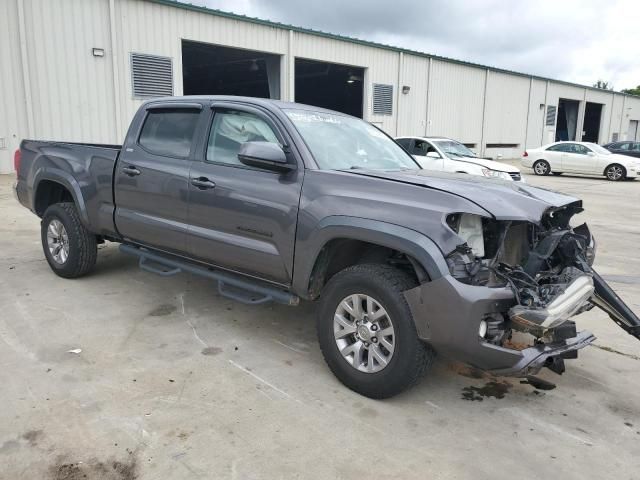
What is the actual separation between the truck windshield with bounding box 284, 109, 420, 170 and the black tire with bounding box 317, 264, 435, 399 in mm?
874

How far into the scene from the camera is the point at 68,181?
5336 mm

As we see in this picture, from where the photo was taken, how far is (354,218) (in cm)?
327

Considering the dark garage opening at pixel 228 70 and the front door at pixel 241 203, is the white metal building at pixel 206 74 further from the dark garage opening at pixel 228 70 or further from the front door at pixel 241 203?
the front door at pixel 241 203

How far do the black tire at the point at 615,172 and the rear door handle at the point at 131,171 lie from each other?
1961 centimetres

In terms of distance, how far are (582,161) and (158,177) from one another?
19634mm

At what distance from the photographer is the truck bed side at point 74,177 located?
5078mm

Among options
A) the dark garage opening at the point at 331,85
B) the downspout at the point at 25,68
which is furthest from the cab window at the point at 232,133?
the dark garage opening at the point at 331,85

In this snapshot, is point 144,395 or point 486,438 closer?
point 486,438

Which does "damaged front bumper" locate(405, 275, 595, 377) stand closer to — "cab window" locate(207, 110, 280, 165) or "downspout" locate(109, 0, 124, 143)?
"cab window" locate(207, 110, 280, 165)

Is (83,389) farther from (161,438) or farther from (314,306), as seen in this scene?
(314,306)

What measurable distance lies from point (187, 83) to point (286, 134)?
94.5ft

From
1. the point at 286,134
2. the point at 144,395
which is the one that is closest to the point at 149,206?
the point at 286,134

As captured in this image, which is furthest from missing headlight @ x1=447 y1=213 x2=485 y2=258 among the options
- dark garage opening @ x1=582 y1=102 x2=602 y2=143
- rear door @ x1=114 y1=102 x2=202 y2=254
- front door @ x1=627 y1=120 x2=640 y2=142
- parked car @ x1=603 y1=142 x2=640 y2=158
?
front door @ x1=627 y1=120 x2=640 y2=142

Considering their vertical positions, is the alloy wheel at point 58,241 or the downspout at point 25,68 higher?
the downspout at point 25,68
